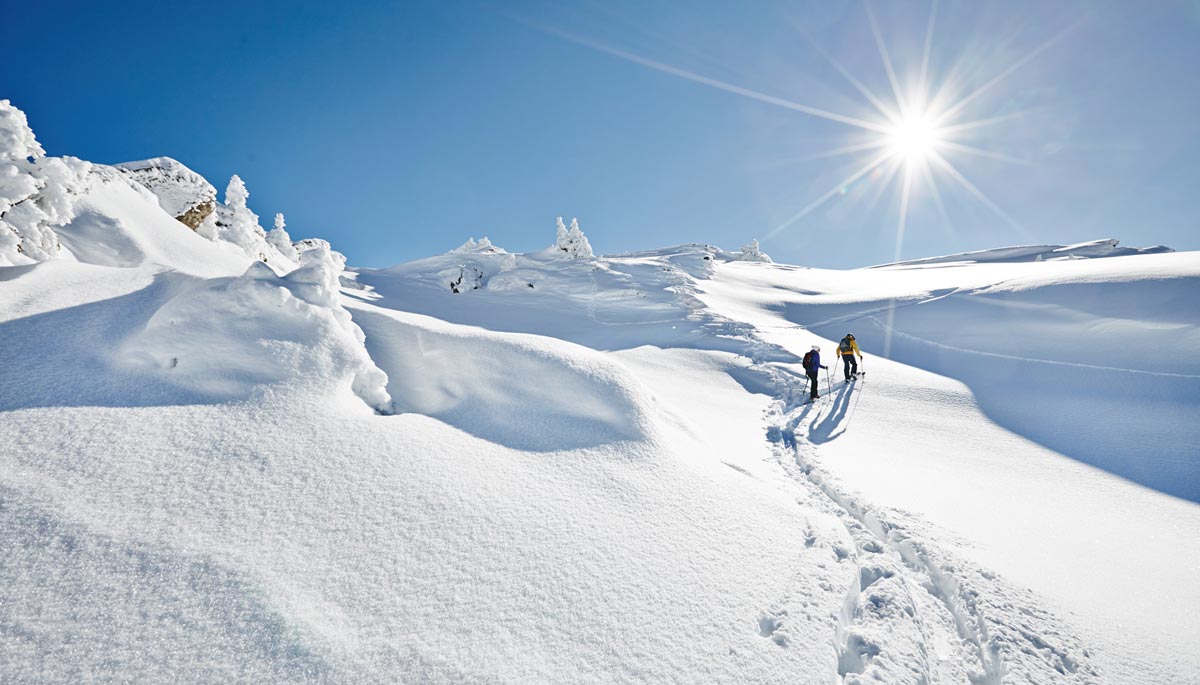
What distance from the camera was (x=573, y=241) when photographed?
50.0 meters

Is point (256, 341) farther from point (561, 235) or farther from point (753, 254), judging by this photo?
point (753, 254)

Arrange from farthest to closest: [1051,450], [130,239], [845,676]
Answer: [130,239] < [1051,450] < [845,676]

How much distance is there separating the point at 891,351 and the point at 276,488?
18.6m

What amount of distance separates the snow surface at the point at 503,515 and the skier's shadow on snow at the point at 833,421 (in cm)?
13

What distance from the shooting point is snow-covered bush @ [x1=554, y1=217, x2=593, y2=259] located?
4962 centimetres

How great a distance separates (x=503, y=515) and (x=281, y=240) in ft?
127

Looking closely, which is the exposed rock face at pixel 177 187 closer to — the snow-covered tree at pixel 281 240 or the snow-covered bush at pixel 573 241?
the snow-covered tree at pixel 281 240

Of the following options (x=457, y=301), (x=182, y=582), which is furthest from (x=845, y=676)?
(x=457, y=301)

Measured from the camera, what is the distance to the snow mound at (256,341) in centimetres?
531

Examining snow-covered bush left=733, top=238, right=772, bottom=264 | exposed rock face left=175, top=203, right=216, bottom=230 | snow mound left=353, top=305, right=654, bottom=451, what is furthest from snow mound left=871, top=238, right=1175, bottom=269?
exposed rock face left=175, top=203, right=216, bottom=230

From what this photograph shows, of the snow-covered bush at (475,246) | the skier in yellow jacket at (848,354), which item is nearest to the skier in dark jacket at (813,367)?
the skier in yellow jacket at (848,354)

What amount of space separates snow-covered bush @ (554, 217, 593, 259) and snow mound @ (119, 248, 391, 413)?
43067 mm

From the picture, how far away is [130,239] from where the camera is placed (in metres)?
11.1

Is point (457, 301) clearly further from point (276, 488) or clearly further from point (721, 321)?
point (276, 488)
